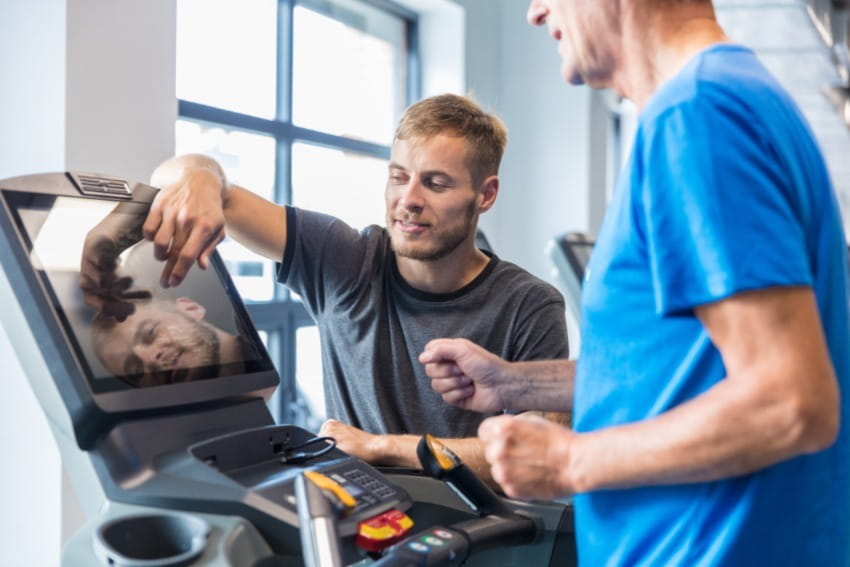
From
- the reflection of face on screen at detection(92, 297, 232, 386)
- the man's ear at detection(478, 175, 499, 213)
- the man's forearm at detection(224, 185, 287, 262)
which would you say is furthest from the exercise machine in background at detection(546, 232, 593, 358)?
the reflection of face on screen at detection(92, 297, 232, 386)

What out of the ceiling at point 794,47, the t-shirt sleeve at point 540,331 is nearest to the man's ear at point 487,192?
the t-shirt sleeve at point 540,331

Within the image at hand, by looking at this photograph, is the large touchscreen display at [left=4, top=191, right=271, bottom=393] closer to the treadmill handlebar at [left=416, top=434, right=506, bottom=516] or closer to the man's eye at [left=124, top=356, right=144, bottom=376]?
the man's eye at [left=124, top=356, right=144, bottom=376]

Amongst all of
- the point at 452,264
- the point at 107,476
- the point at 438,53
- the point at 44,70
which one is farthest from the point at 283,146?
the point at 107,476

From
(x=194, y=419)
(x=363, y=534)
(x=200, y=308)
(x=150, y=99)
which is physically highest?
(x=150, y=99)

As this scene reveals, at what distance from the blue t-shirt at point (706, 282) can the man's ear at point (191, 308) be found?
533mm

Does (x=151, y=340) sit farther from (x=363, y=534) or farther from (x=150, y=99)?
(x=150, y=99)

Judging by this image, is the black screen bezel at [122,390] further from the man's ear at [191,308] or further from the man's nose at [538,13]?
the man's nose at [538,13]

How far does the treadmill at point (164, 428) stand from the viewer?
2.97ft

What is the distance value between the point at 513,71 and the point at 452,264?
336cm

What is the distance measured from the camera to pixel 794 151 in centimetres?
82

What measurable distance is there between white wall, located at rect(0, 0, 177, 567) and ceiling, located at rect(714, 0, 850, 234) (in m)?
2.60

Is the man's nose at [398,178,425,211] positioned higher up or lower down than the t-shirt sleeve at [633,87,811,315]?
higher up

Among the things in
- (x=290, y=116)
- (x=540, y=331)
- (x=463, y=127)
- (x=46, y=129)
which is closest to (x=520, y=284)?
(x=540, y=331)

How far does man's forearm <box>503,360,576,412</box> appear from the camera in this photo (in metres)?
1.37
